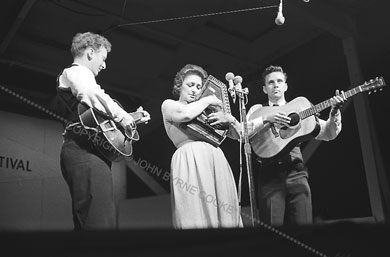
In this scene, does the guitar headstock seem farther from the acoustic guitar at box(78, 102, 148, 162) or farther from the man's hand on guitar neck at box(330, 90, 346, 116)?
the acoustic guitar at box(78, 102, 148, 162)

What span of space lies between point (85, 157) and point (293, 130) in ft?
4.44

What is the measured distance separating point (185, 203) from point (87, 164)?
2.06 feet

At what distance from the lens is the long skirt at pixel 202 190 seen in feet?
8.14

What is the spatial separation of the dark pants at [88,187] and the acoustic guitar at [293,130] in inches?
43.4

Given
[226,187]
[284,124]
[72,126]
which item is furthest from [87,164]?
[284,124]

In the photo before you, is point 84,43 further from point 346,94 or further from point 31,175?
point 31,175

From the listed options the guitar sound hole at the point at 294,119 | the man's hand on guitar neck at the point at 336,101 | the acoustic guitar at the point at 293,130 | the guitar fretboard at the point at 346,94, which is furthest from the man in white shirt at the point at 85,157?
the man's hand on guitar neck at the point at 336,101

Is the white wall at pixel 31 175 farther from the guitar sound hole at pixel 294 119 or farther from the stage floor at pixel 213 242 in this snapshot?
the stage floor at pixel 213 242

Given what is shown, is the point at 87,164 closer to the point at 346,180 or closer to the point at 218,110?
the point at 218,110

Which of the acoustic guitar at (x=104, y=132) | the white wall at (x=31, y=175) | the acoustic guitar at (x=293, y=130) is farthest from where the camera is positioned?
the white wall at (x=31, y=175)

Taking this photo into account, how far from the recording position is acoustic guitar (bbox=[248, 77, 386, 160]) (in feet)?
9.33

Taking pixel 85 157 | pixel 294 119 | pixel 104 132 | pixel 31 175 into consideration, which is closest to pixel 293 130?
pixel 294 119

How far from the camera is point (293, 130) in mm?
2889

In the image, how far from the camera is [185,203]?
2494 millimetres
